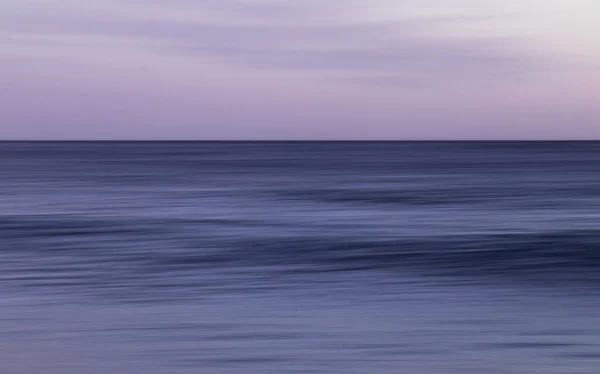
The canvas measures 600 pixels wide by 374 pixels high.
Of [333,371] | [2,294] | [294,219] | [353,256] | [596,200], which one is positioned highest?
[596,200]

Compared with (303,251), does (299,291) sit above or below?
below

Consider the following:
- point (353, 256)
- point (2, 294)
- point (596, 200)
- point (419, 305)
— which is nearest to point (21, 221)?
point (353, 256)

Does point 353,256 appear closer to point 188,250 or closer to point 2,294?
point 188,250

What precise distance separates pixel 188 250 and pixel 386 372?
18.3 ft

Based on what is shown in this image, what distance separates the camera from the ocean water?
4.99m

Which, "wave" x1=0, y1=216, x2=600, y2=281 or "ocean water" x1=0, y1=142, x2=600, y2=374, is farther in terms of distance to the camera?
"wave" x1=0, y1=216, x2=600, y2=281

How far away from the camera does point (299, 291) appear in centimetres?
734

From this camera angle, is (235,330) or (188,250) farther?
(188,250)

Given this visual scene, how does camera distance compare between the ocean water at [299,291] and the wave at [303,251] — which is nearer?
the ocean water at [299,291]

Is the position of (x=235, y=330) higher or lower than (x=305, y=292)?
lower

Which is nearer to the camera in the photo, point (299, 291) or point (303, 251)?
point (299, 291)

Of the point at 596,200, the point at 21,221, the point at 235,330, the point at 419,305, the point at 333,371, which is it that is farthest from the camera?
the point at 596,200

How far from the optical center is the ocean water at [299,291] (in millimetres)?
4992

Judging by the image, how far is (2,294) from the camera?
6.81m
